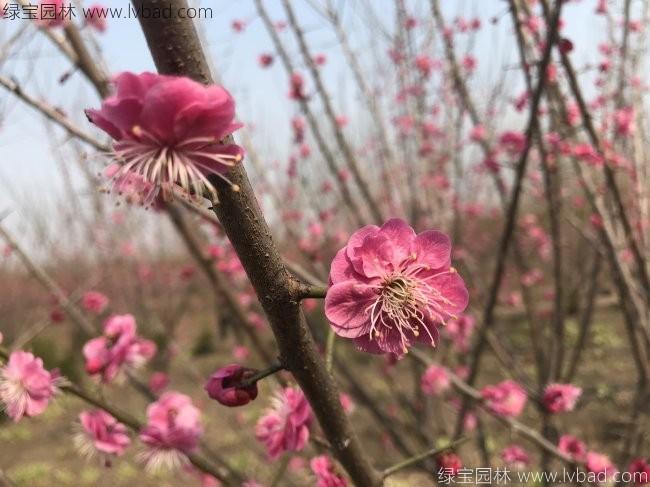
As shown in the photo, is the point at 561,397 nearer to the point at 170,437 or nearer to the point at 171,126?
the point at 170,437

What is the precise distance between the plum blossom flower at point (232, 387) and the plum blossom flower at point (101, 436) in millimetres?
661

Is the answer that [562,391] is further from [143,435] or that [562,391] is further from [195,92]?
[195,92]

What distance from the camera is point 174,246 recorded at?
12.0 metres

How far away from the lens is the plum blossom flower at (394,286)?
773mm

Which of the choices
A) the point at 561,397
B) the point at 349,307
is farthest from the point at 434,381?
the point at 349,307

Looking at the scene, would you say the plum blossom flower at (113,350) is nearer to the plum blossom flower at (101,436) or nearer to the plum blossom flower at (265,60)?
the plum blossom flower at (101,436)

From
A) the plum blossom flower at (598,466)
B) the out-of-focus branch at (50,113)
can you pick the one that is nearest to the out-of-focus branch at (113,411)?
the out-of-focus branch at (50,113)

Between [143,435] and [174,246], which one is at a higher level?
[143,435]

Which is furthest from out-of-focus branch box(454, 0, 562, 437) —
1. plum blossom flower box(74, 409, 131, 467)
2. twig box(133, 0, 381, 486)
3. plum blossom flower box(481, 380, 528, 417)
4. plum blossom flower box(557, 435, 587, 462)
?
plum blossom flower box(74, 409, 131, 467)

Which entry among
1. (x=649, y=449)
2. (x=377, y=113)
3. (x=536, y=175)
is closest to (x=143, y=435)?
(x=377, y=113)

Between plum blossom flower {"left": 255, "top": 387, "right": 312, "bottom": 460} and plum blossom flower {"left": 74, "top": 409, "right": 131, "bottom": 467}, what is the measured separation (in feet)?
1.49

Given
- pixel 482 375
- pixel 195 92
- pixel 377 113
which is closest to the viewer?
pixel 195 92

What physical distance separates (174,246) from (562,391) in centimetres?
1095

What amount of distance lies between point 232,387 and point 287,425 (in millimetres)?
312
